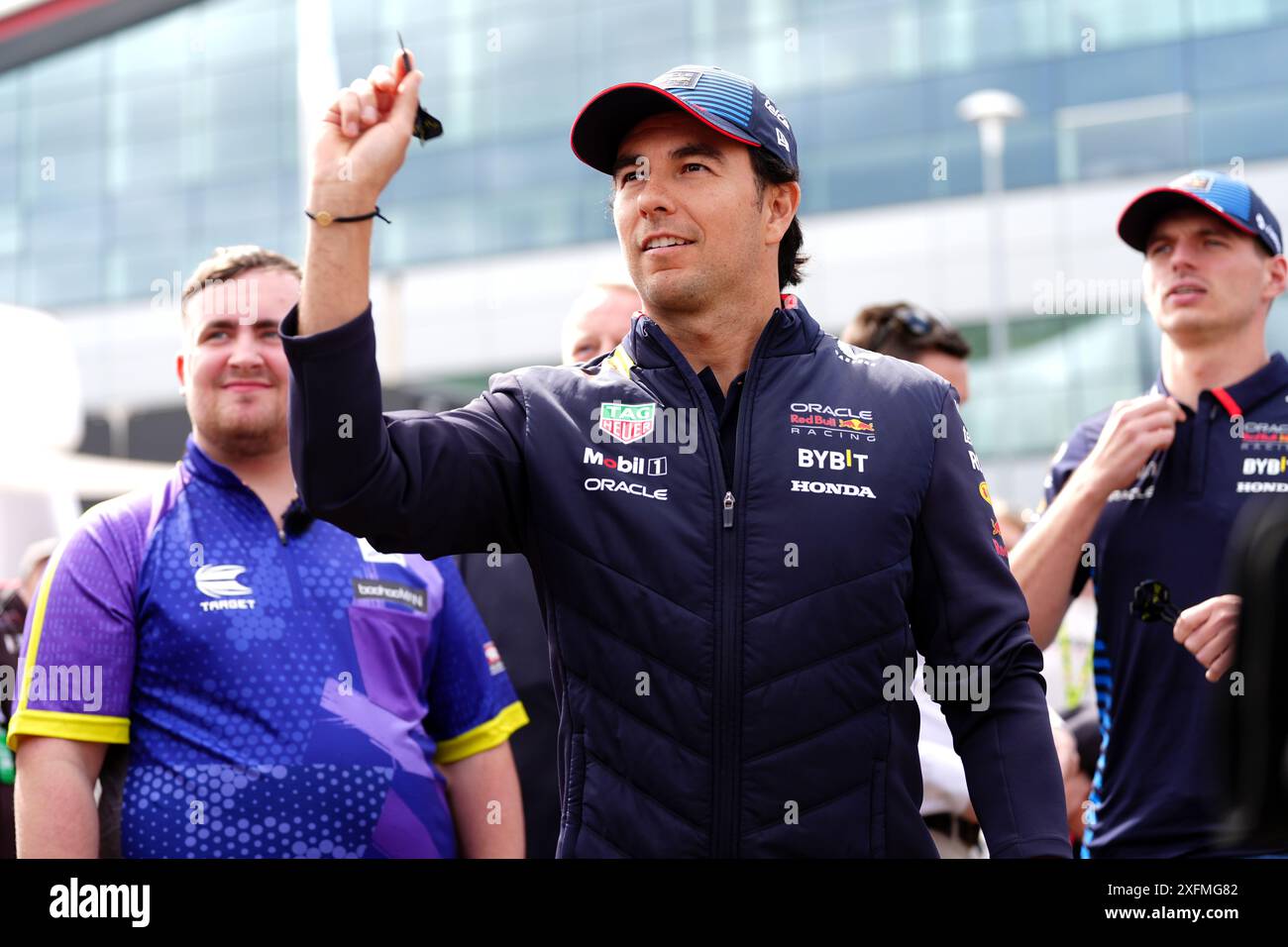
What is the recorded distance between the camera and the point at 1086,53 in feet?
79.9

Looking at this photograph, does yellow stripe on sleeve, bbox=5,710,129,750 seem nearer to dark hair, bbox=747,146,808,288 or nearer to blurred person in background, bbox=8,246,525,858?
blurred person in background, bbox=8,246,525,858

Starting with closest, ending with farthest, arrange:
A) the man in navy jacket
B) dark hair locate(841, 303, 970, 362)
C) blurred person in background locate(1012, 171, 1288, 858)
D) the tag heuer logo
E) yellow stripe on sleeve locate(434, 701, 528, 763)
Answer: the man in navy jacket → the tag heuer logo → blurred person in background locate(1012, 171, 1288, 858) → yellow stripe on sleeve locate(434, 701, 528, 763) → dark hair locate(841, 303, 970, 362)

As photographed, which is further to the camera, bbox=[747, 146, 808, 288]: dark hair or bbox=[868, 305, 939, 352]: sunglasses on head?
bbox=[868, 305, 939, 352]: sunglasses on head

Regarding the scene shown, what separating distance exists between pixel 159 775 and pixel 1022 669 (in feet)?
5.90

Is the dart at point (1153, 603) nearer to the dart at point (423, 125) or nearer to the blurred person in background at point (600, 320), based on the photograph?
the blurred person in background at point (600, 320)

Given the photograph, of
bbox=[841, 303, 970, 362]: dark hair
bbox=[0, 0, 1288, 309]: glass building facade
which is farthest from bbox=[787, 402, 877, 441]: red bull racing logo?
bbox=[0, 0, 1288, 309]: glass building facade

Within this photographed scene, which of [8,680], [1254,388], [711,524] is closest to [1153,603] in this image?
[1254,388]

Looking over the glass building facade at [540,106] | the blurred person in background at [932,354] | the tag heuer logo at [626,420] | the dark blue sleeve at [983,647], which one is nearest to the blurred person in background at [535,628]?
the blurred person in background at [932,354]

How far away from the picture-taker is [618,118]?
9.12ft

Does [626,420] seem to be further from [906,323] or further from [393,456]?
[906,323]

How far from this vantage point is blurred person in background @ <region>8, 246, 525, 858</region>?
335 centimetres

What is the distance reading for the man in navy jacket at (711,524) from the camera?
2459 millimetres

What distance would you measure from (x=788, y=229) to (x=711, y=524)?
0.79 meters
